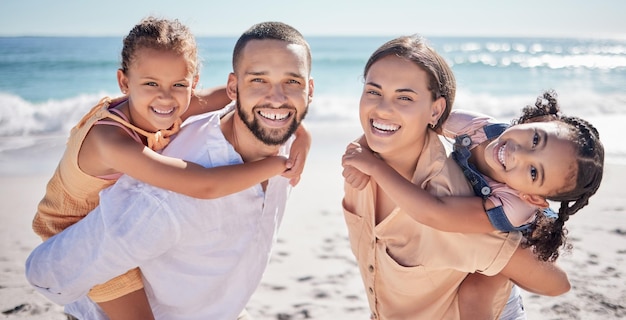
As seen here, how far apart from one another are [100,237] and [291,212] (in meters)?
3.97

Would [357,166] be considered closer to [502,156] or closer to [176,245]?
[502,156]

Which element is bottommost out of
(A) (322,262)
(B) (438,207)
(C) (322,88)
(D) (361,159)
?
(C) (322,88)

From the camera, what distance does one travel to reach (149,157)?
2.97 metres

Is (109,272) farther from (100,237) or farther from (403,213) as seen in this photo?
(403,213)

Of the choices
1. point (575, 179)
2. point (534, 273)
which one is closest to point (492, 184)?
point (575, 179)

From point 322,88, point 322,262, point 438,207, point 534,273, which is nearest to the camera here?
point 438,207

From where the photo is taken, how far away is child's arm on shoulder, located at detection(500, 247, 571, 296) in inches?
118

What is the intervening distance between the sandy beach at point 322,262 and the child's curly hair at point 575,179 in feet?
6.17

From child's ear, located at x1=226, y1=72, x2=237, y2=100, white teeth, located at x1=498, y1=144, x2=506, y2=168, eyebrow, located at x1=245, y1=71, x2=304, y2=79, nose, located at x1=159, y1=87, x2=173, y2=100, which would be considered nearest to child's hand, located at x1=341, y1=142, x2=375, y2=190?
eyebrow, located at x1=245, y1=71, x2=304, y2=79

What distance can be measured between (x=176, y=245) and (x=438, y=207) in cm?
148

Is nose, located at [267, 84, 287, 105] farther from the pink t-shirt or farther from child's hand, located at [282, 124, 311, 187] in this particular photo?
the pink t-shirt

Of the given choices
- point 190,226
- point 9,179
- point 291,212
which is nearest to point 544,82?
point 291,212

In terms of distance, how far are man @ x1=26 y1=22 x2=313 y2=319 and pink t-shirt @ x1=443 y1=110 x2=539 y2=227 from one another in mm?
906

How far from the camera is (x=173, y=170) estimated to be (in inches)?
116
